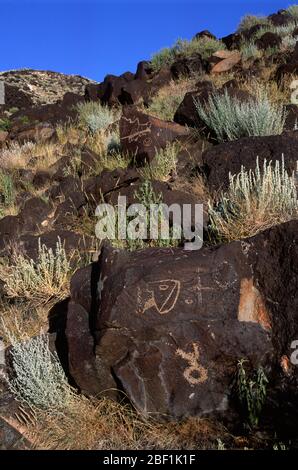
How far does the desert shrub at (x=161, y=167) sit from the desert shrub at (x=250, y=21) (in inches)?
475

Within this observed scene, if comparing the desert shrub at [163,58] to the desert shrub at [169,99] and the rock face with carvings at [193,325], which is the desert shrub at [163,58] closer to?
the desert shrub at [169,99]

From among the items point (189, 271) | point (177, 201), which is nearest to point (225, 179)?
point (177, 201)

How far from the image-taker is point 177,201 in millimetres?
5234

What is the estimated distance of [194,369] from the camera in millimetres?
2982

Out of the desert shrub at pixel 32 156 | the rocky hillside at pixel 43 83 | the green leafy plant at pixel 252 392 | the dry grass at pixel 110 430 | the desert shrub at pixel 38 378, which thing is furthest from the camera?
the rocky hillside at pixel 43 83

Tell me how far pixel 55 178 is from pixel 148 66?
949 cm

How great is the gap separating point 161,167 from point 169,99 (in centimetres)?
497

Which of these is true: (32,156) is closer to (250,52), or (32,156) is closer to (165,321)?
(250,52)

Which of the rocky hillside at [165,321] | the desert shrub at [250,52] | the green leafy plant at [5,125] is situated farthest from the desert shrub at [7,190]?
the desert shrub at [250,52]

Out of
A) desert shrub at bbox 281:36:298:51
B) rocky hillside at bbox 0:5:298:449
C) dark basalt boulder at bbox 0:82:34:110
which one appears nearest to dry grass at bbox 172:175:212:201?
rocky hillside at bbox 0:5:298:449

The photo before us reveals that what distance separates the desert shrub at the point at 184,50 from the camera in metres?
15.2

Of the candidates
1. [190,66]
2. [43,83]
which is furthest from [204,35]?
[43,83]

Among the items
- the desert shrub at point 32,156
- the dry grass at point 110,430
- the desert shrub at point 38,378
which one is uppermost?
the desert shrub at point 32,156
